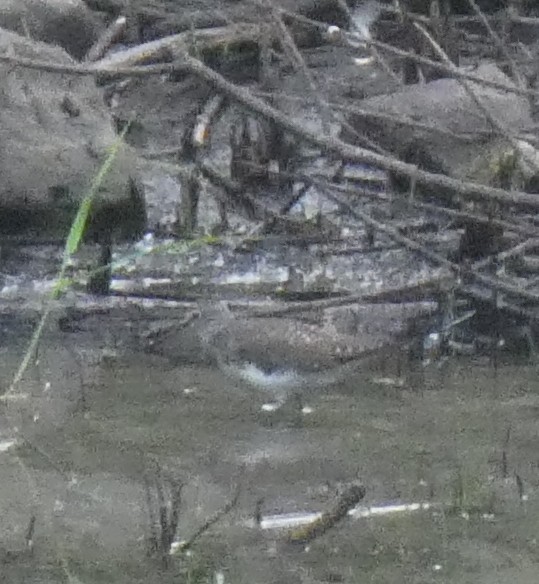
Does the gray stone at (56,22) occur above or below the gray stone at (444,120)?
above

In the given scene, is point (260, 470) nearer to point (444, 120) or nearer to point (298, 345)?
point (298, 345)

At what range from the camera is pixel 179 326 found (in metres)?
Result: 4.20

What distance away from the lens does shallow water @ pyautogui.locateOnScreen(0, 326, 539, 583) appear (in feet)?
9.83

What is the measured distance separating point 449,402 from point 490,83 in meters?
0.78

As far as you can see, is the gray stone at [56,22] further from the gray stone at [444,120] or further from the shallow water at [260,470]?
the shallow water at [260,470]

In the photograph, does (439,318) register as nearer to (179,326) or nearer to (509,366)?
(509,366)

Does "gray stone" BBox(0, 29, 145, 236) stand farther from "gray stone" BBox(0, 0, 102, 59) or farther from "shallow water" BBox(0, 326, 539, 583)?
"gray stone" BBox(0, 0, 102, 59)

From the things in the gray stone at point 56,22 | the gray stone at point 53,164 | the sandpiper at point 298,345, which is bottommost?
the sandpiper at point 298,345

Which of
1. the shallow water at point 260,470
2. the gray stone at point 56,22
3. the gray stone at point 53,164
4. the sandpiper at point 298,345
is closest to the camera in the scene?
the shallow water at point 260,470

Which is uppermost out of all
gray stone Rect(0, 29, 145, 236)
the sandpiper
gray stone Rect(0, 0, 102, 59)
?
gray stone Rect(0, 0, 102, 59)

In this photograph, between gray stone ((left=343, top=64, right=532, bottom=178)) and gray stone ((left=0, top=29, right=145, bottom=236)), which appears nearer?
gray stone ((left=0, top=29, right=145, bottom=236))

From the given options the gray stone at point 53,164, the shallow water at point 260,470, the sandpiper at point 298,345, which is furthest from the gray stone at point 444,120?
the shallow water at point 260,470

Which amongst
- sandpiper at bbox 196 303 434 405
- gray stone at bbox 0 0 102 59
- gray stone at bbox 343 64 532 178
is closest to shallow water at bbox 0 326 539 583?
sandpiper at bbox 196 303 434 405

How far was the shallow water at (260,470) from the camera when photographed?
3.00 m
